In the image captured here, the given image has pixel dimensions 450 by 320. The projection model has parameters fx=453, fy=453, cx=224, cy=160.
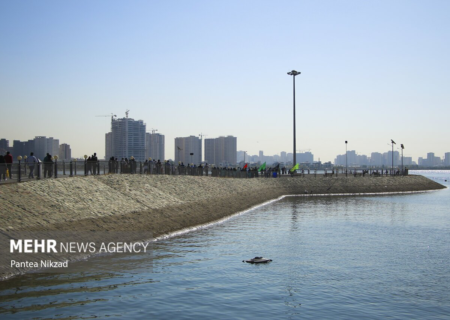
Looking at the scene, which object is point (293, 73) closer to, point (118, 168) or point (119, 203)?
point (118, 168)

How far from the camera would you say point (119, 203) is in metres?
29.2

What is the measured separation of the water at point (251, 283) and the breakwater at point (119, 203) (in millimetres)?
2859

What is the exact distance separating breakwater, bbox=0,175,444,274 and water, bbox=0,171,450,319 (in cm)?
286

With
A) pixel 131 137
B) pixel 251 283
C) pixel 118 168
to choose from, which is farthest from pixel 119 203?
pixel 131 137

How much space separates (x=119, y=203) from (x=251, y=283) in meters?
14.7

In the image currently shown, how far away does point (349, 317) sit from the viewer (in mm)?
13328

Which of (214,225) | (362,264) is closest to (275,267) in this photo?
(362,264)

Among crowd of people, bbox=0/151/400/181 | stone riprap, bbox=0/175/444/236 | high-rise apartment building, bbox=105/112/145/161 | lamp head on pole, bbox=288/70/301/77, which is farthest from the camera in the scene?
high-rise apartment building, bbox=105/112/145/161

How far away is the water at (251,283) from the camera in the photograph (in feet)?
44.9

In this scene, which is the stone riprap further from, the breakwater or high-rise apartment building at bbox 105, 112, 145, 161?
high-rise apartment building at bbox 105, 112, 145, 161

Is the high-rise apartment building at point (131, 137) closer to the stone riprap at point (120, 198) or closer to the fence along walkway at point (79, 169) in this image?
the stone riprap at point (120, 198)

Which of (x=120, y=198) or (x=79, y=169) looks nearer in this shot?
(x=120, y=198)

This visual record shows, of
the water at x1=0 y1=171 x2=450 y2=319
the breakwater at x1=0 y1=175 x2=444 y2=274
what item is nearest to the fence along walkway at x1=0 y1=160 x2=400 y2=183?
the breakwater at x1=0 y1=175 x2=444 y2=274

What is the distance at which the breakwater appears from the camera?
70.0ft
